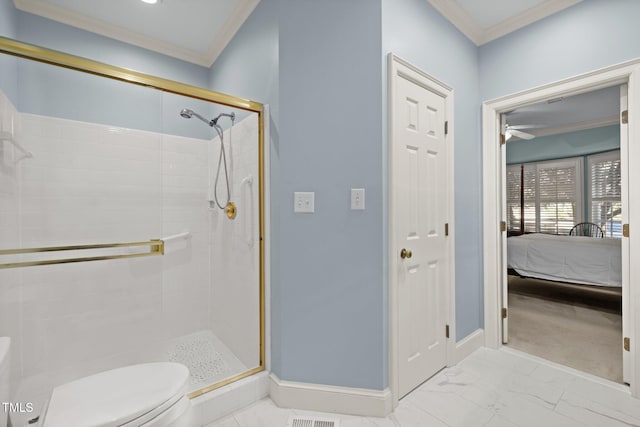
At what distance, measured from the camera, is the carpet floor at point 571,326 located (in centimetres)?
223

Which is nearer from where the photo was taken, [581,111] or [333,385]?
[333,385]

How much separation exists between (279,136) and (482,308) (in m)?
2.21

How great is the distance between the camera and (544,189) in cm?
591

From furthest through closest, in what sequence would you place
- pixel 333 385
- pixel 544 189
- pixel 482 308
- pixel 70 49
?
pixel 544 189 → pixel 482 308 → pixel 70 49 → pixel 333 385

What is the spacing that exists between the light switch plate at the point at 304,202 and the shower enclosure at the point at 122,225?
1.15 ft

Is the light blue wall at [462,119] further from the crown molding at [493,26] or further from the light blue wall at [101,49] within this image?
the light blue wall at [101,49]

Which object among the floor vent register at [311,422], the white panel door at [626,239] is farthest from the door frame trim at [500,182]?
the floor vent register at [311,422]

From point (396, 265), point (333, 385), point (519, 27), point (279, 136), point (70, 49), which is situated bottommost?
point (333, 385)

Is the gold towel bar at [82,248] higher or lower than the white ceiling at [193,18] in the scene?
lower

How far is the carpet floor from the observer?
2.23 meters

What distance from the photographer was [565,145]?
5512mm

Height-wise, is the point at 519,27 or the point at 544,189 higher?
the point at 519,27

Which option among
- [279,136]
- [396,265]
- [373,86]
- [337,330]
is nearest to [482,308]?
[396,265]

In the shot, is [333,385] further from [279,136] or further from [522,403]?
[279,136]
